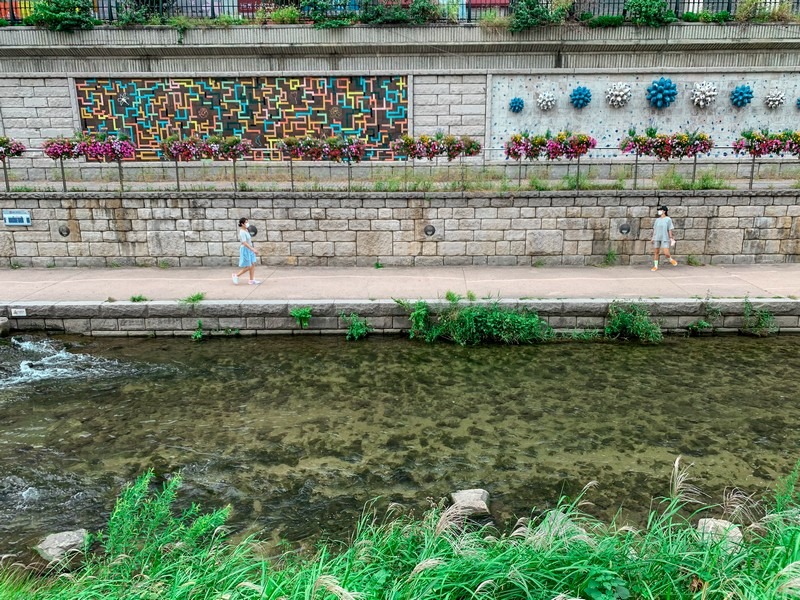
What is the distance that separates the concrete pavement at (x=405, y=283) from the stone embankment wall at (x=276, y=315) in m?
0.35

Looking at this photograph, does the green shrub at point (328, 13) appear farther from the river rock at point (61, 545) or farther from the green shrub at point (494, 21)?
the river rock at point (61, 545)

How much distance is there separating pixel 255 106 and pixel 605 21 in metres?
10.3

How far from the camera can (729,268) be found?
12.5 metres

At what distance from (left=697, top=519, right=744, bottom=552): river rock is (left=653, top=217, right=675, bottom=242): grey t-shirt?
334 inches

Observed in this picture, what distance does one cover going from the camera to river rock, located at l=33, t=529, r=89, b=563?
478cm

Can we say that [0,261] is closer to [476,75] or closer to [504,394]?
[504,394]

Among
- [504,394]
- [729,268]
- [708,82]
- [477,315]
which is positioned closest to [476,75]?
[708,82]

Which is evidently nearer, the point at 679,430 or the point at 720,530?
the point at 720,530

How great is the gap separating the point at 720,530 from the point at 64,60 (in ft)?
65.5

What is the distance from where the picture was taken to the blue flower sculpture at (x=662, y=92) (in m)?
17.0

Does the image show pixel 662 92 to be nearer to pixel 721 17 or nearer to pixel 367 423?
pixel 721 17

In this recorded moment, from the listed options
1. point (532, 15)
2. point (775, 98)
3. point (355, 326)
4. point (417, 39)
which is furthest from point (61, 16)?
point (775, 98)

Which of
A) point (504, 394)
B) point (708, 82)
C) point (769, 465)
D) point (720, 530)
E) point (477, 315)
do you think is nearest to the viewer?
point (720, 530)

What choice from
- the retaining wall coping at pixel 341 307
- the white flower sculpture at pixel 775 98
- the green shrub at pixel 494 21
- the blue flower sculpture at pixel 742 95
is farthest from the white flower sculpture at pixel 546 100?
the retaining wall coping at pixel 341 307
